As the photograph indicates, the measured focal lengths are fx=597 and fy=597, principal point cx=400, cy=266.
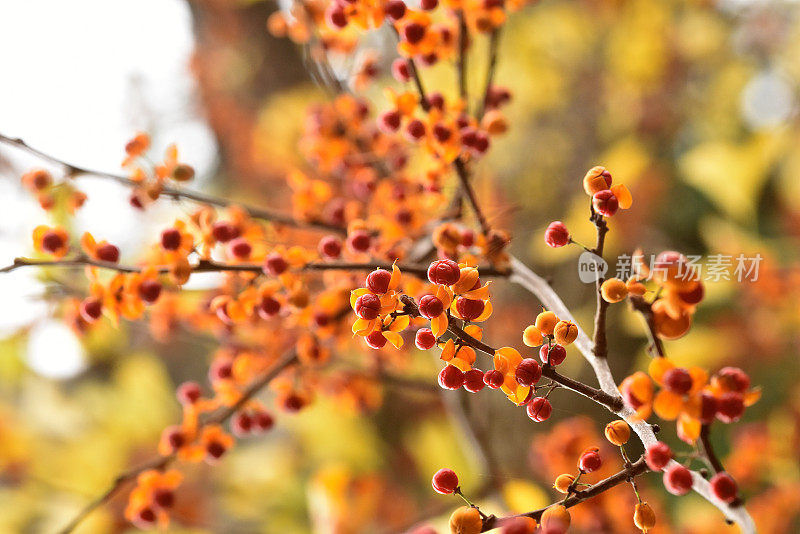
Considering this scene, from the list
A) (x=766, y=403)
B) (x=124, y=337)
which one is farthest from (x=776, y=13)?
(x=124, y=337)

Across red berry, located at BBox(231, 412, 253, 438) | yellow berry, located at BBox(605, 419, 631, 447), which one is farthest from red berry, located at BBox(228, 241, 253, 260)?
yellow berry, located at BBox(605, 419, 631, 447)

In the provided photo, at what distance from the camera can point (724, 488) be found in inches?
7.2

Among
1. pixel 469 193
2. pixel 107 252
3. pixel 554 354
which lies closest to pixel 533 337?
pixel 554 354

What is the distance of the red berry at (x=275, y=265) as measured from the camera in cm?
30

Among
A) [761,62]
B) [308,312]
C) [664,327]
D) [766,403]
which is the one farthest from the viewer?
[761,62]

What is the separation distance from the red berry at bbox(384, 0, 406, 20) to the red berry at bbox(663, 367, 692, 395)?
224 millimetres

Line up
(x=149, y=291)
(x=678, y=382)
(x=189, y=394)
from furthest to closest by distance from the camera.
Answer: (x=189, y=394) → (x=149, y=291) → (x=678, y=382)

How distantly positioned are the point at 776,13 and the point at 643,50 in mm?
305

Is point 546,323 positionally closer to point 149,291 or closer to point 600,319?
point 600,319

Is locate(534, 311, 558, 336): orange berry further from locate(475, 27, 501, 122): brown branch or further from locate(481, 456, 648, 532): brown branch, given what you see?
locate(475, 27, 501, 122): brown branch

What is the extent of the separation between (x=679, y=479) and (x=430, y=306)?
98mm

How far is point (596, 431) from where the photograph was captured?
479 mm

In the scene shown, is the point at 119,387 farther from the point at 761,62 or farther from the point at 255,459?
the point at 761,62

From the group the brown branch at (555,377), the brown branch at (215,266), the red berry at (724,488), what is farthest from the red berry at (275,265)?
the red berry at (724,488)
